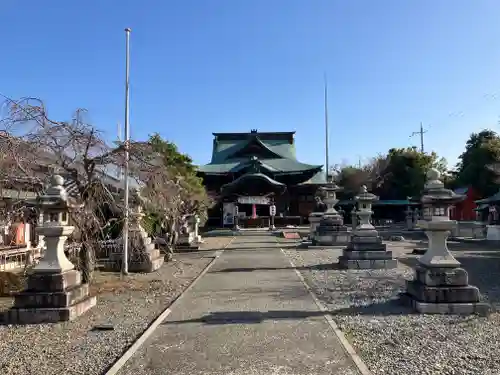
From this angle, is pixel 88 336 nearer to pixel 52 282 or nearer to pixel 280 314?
pixel 52 282

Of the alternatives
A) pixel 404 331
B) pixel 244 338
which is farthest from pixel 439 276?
pixel 244 338

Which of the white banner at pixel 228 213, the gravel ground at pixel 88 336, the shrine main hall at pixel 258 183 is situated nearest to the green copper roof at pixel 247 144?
the shrine main hall at pixel 258 183

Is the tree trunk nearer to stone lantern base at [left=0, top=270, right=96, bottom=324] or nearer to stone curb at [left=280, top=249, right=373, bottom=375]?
stone lantern base at [left=0, top=270, right=96, bottom=324]

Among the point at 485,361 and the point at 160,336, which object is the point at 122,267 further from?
→ the point at 485,361

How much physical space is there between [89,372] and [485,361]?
4961 mm

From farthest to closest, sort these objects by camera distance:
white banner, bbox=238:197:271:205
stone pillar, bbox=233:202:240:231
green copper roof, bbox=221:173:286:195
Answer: green copper roof, bbox=221:173:286:195
white banner, bbox=238:197:271:205
stone pillar, bbox=233:202:240:231

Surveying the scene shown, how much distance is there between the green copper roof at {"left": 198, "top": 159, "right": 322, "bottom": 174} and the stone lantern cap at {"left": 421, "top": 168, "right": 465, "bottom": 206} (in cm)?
4268

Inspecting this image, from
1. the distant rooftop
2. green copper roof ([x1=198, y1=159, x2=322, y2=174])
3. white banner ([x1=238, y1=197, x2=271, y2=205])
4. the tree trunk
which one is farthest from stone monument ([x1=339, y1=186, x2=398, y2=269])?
the distant rooftop

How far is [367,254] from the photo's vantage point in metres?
15.7

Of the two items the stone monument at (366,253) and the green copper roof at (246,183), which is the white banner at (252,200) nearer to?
the green copper roof at (246,183)

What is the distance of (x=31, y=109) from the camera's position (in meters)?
9.59

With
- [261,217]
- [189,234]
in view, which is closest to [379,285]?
[189,234]

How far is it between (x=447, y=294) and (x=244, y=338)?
13.6 ft

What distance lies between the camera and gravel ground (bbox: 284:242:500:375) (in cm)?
553
